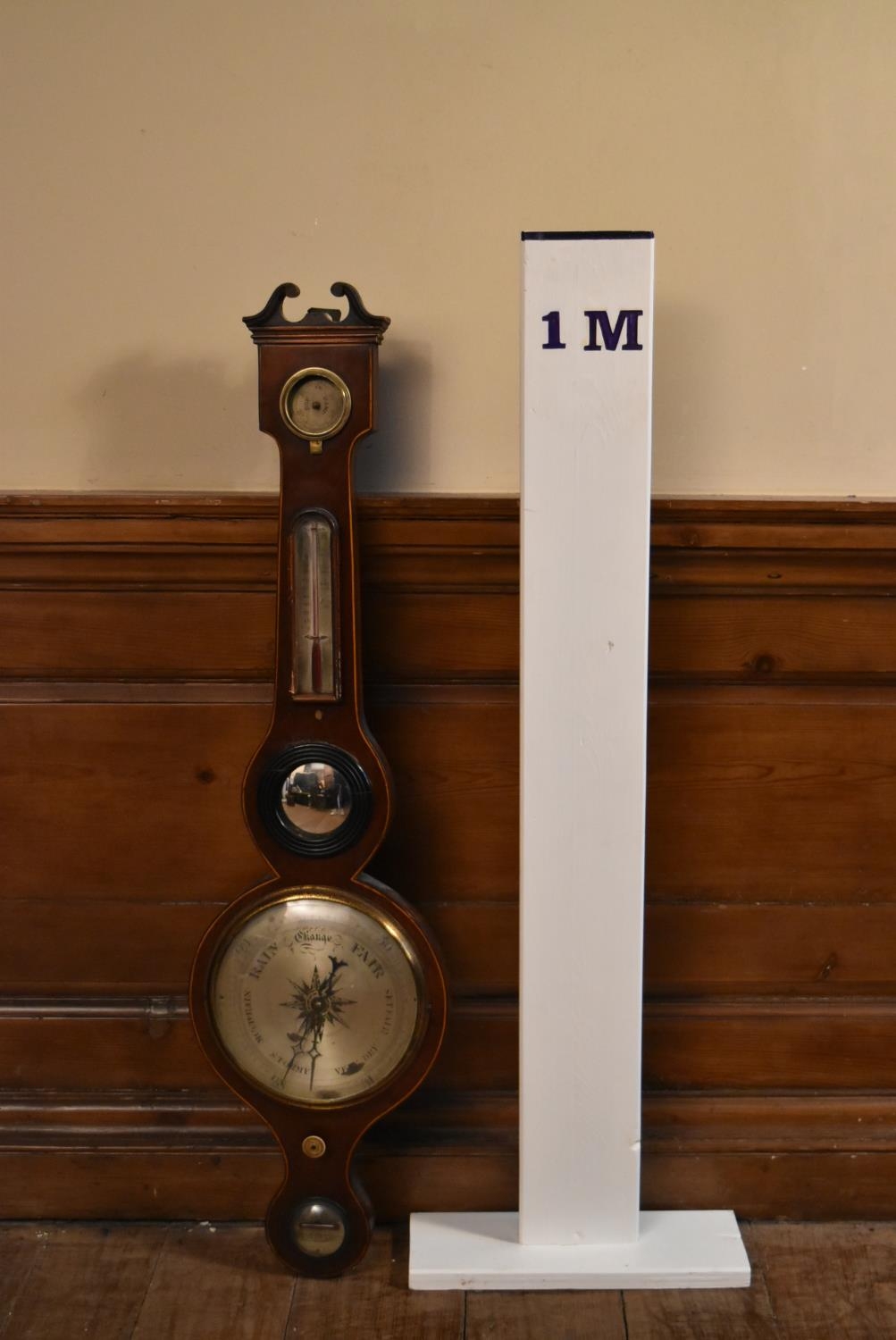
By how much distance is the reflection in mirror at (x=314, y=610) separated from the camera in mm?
1645

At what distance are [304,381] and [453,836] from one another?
2.27 feet

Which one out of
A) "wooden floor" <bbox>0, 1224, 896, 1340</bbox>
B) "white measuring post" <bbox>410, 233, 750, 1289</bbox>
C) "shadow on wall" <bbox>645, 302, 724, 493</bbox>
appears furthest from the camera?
"shadow on wall" <bbox>645, 302, 724, 493</bbox>

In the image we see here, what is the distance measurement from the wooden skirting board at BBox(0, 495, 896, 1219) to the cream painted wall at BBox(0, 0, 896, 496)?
0.40ft

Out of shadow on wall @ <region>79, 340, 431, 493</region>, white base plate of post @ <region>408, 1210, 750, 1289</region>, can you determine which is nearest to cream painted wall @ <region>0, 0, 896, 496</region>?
shadow on wall @ <region>79, 340, 431, 493</region>

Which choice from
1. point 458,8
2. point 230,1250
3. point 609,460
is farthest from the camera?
point 230,1250

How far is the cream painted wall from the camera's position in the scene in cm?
174

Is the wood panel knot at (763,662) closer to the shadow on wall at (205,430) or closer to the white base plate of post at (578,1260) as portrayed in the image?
the shadow on wall at (205,430)

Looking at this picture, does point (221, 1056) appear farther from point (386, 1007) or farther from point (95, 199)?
point (95, 199)

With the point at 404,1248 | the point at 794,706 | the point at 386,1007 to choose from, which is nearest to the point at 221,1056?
the point at 386,1007

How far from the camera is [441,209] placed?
1.77 metres

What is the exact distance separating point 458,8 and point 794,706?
1.07m

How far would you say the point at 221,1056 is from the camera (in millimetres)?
1777

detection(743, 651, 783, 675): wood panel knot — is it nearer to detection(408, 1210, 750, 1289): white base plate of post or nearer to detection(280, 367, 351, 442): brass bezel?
detection(280, 367, 351, 442): brass bezel

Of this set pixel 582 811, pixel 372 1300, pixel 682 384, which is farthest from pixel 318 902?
pixel 682 384
